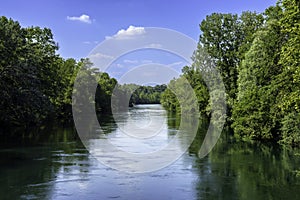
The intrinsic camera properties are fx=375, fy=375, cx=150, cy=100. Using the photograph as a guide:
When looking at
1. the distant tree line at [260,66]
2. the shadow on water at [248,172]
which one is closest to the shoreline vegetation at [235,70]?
the distant tree line at [260,66]

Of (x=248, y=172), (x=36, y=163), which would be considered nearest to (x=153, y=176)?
(x=248, y=172)

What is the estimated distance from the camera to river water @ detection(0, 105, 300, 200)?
50.1 feet

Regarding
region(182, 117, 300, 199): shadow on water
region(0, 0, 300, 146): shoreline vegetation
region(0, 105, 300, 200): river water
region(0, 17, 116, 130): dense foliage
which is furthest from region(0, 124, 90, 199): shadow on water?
region(182, 117, 300, 199): shadow on water

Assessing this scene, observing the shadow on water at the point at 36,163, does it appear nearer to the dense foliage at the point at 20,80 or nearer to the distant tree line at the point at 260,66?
the dense foliage at the point at 20,80

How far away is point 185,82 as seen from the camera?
7800cm

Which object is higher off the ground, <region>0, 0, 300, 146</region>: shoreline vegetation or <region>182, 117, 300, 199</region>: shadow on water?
<region>0, 0, 300, 146</region>: shoreline vegetation

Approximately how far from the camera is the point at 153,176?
61.4 ft

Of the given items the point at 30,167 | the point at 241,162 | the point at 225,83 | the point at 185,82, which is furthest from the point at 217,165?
the point at 185,82

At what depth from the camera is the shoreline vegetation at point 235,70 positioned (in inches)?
792

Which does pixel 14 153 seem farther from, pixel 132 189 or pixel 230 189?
pixel 230 189

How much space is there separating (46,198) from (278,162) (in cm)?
1403

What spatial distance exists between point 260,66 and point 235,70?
12.2 meters

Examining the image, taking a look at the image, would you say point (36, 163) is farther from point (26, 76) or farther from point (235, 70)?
point (235, 70)

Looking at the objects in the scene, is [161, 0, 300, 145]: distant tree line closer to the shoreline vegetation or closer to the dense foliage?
the shoreline vegetation
